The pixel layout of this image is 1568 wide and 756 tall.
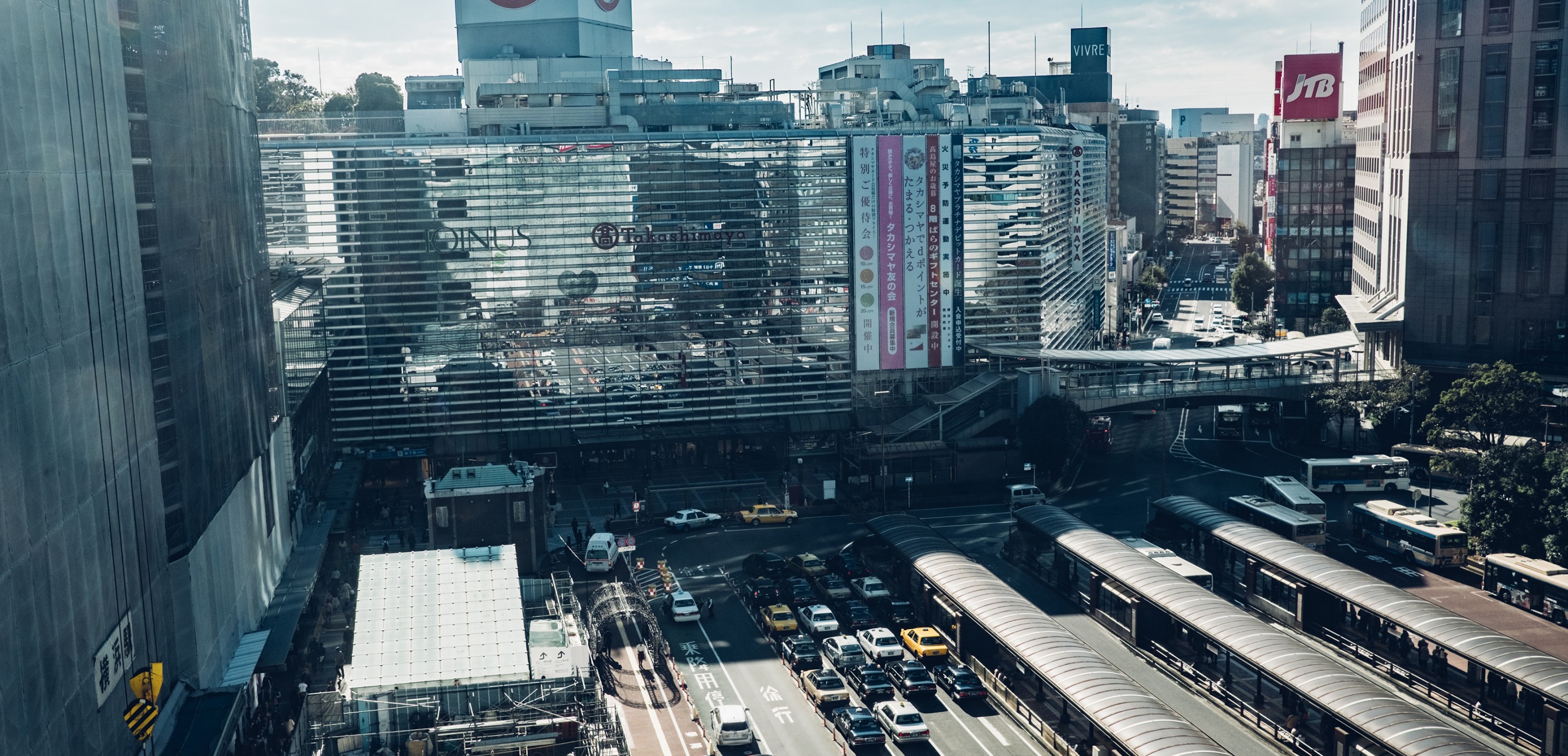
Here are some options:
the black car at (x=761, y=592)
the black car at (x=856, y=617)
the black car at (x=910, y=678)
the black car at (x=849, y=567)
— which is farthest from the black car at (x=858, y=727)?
the black car at (x=849, y=567)

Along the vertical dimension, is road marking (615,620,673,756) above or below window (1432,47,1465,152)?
below

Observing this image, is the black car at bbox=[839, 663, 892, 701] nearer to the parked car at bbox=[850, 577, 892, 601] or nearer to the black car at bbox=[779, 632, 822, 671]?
the black car at bbox=[779, 632, 822, 671]

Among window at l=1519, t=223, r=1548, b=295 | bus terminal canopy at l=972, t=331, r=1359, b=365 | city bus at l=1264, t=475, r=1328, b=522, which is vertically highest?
window at l=1519, t=223, r=1548, b=295

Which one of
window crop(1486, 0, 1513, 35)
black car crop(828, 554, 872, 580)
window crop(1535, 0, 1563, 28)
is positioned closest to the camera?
black car crop(828, 554, 872, 580)

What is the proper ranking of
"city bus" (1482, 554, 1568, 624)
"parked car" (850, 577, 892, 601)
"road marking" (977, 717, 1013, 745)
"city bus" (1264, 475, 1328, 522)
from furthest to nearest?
"city bus" (1264, 475, 1328, 522) < "parked car" (850, 577, 892, 601) < "city bus" (1482, 554, 1568, 624) < "road marking" (977, 717, 1013, 745)

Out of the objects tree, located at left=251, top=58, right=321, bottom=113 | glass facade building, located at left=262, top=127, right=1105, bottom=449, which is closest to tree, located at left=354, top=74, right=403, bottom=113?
tree, located at left=251, top=58, right=321, bottom=113

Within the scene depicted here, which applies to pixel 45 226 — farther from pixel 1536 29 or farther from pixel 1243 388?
pixel 1536 29

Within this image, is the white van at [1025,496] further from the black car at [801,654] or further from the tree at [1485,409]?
the black car at [801,654]
